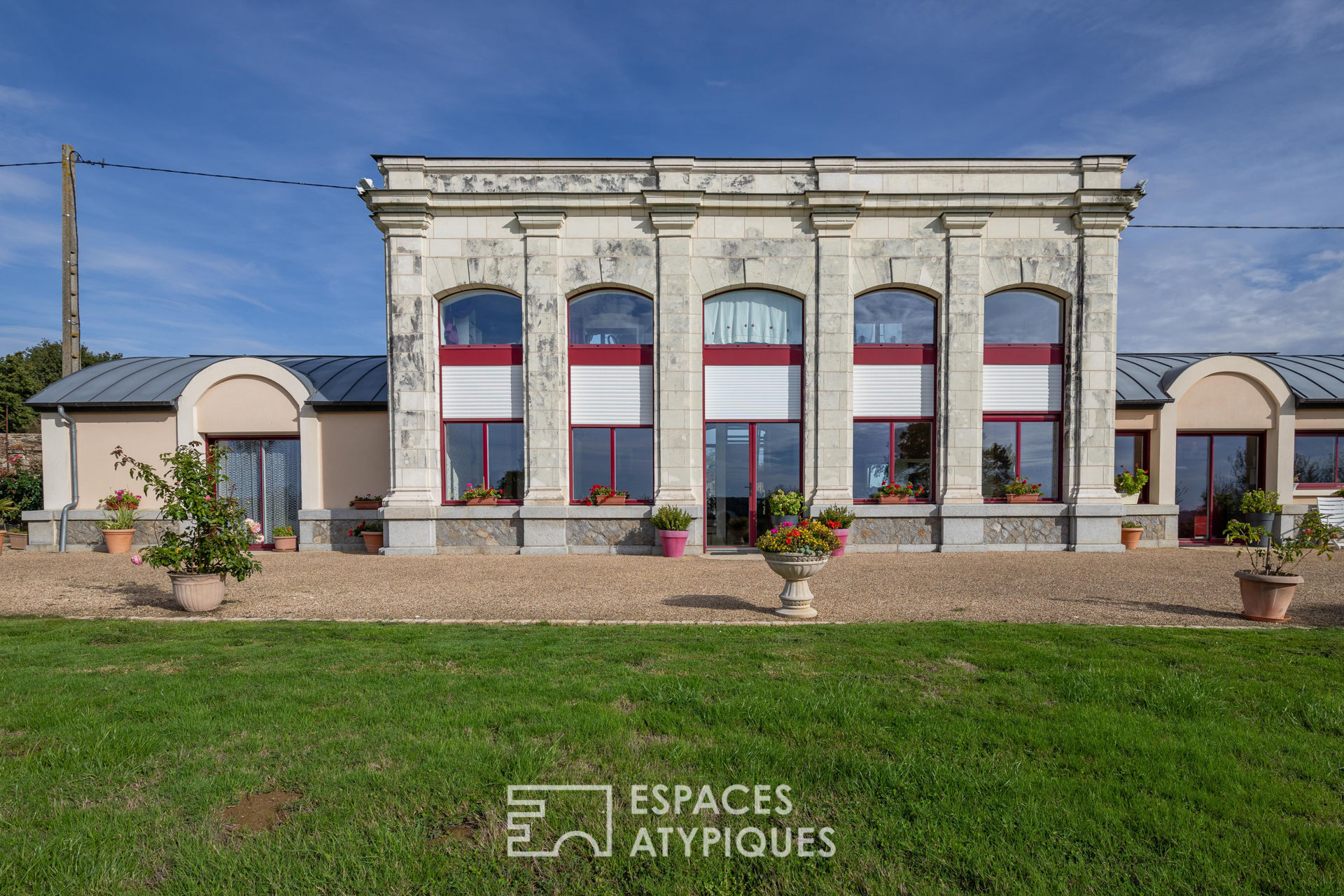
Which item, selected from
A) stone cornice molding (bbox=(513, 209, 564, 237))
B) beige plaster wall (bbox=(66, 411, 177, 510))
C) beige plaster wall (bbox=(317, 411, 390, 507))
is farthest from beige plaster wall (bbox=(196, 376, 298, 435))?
stone cornice molding (bbox=(513, 209, 564, 237))

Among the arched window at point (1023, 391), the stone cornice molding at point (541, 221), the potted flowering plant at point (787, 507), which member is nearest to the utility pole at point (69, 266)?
the stone cornice molding at point (541, 221)

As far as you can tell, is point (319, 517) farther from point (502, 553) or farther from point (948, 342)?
point (948, 342)

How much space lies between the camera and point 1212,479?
1770 centimetres

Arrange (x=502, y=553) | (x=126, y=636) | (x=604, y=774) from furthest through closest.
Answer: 1. (x=502, y=553)
2. (x=126, y=636)
3. (x=604, y=774)

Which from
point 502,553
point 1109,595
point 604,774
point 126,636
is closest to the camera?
point 604,774

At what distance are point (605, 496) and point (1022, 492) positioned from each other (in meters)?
10.7

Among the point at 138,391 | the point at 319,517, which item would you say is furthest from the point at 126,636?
the point at 138,391

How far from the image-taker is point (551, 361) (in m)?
15.6

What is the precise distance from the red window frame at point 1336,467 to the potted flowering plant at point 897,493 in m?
10.9

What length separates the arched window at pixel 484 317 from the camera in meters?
16.2

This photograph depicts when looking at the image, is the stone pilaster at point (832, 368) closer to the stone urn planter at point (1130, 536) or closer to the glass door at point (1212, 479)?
the stone urn planter at point (1130, 536)

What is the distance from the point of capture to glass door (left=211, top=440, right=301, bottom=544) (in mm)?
17141

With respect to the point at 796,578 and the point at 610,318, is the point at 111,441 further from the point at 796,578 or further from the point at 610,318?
the point at 796,578

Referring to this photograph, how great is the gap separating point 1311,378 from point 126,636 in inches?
1074
